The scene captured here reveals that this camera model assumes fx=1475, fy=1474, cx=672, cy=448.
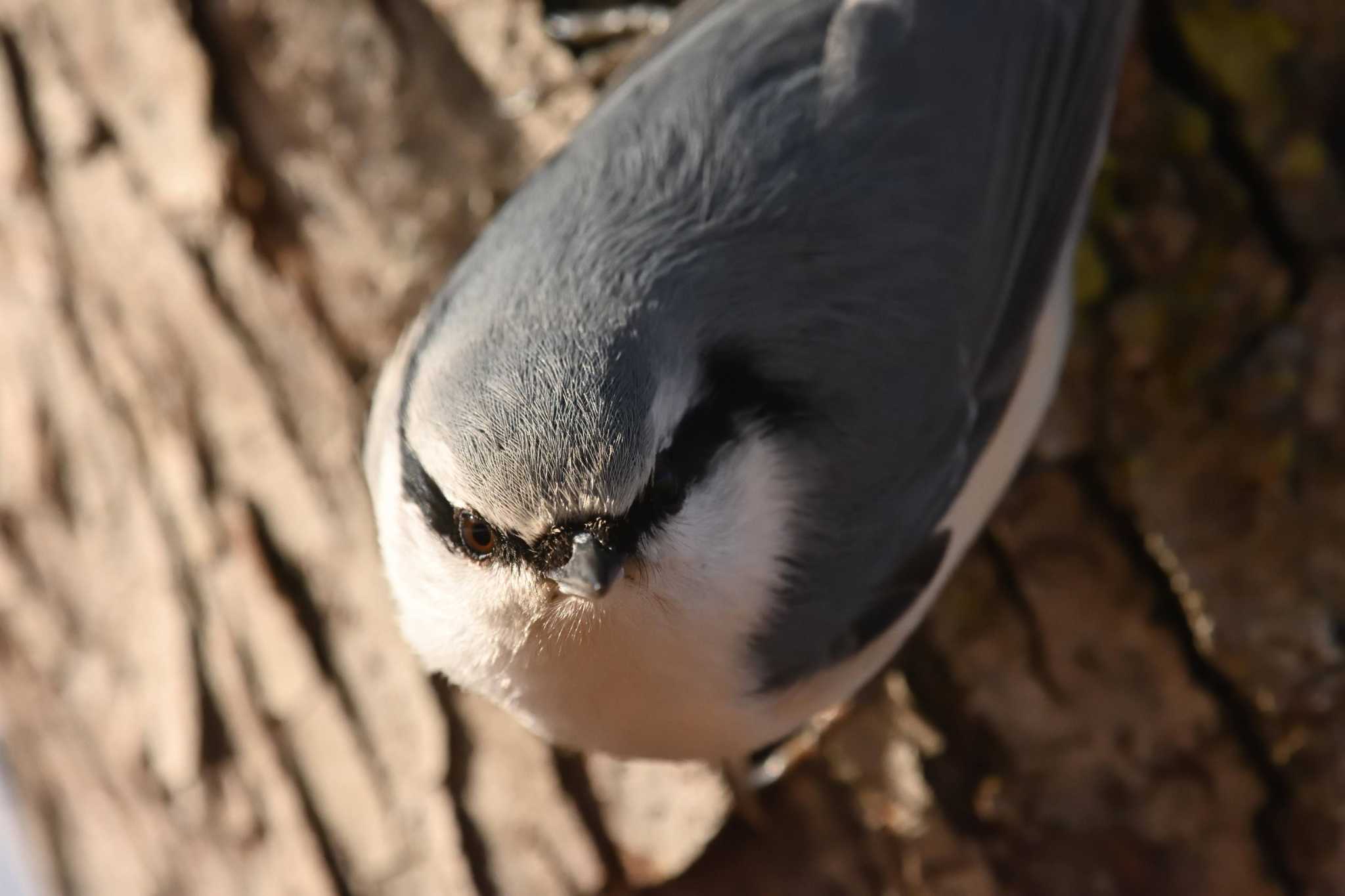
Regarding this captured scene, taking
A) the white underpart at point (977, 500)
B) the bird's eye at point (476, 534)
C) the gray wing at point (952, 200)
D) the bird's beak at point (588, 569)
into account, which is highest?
the bird's eye at point (476, 534)

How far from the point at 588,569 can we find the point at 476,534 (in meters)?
0.18

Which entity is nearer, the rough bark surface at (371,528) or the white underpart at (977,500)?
the white underpart at (977,500)

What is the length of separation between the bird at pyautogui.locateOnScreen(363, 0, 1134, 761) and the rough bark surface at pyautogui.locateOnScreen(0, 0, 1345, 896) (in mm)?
207

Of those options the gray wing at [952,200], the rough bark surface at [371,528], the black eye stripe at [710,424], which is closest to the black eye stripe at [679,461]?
the black eye stripe at [710,424]

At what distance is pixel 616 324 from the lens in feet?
5.83

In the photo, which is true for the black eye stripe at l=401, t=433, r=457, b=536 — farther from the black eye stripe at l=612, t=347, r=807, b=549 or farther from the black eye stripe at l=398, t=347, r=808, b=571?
the black eye stripe at l=612, t=347, r=807, b=549

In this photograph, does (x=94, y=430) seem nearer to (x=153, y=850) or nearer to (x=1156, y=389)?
(x=153, y=850)

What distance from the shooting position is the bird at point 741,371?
5.76 feet

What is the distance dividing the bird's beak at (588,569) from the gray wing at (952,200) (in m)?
0.39

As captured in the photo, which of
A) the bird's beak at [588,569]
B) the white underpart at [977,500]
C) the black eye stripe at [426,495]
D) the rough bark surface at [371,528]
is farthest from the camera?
the rough bark surface at [371,528]

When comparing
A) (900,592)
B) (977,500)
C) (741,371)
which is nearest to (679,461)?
(741,371)

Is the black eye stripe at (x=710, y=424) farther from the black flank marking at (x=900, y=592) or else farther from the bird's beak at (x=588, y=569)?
the black flank marking at (x=900, y=592)

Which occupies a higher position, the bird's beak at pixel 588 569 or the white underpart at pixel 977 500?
the bird's beak at pixel 588 569

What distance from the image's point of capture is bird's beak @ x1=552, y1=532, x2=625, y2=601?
5.54 ft
